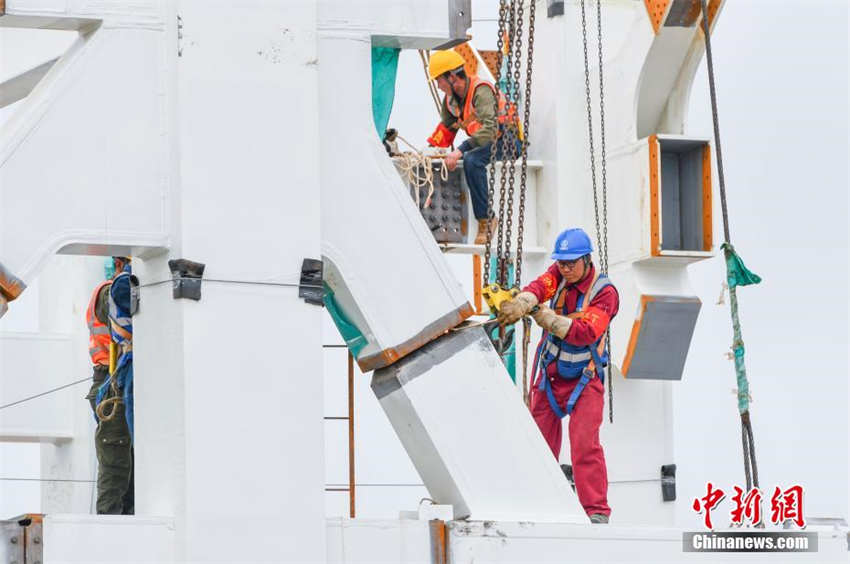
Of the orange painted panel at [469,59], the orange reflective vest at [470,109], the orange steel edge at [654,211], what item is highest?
the orange painted panel at [469,59]

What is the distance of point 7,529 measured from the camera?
7.09m

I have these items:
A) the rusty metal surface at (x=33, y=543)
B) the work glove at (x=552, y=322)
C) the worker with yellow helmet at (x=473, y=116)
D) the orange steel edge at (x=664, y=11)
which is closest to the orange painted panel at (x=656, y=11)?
the orange steel edge at (x=664, y=11)

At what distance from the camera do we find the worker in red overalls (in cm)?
977

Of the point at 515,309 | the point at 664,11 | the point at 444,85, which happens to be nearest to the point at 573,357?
the point at 515,309

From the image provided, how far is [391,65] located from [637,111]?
6.74 m

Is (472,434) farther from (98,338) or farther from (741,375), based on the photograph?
(98,338)

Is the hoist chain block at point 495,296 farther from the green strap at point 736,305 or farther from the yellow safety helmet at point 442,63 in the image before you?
the yellow safety helmet at point 442,63

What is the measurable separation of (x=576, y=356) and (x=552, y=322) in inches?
15.1

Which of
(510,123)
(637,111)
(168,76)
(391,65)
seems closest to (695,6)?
(637,111)

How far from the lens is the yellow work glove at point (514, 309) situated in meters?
9.11

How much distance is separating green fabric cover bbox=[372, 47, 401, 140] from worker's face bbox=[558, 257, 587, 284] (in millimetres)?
1821

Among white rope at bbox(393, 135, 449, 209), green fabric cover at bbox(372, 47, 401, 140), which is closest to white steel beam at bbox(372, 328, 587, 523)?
green fabric cover at bbox(372, 47, 401, 140)

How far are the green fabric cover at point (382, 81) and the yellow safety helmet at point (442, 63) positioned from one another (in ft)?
17.6

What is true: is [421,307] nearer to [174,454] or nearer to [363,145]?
[363,145]
